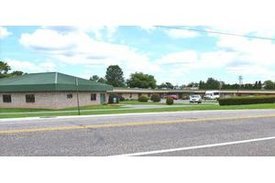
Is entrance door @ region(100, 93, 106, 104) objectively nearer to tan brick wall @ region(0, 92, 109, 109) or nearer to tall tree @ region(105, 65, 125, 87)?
tan brick wall @ region(0, 92, 109, 109)

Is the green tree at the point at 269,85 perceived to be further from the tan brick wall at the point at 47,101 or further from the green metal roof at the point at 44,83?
the tan brick wall at the point at 47,101

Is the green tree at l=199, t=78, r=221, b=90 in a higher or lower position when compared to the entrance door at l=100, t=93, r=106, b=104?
higher

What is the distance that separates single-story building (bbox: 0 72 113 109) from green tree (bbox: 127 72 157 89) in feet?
163

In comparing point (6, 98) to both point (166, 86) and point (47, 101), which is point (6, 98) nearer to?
point (47, 101)

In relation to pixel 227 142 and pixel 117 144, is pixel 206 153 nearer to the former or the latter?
pixel 227 142

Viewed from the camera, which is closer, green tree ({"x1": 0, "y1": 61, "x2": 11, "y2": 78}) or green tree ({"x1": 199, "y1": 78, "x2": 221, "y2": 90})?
green tree ({"x1": 0, "y1": 61, "x2": 11, "y2": 78})

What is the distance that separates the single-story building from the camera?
135 ft

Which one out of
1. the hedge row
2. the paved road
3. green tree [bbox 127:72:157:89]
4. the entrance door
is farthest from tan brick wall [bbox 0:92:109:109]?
green tree [bbox 127:72:157:89]

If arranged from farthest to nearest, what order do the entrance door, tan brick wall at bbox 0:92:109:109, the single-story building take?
the entrance door → tan brick wall at bbox 0:92:109:109 → the single-story building

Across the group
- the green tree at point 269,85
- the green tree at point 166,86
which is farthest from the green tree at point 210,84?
the green tree at point 269,85

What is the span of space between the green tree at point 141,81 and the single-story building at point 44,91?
49536mm

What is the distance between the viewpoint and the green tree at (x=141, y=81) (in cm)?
9501
